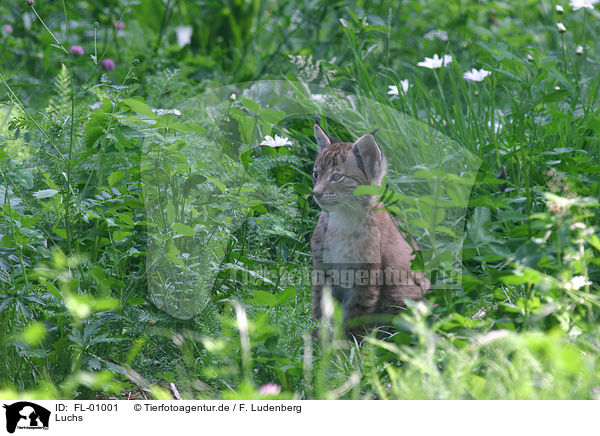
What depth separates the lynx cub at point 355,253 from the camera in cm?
222

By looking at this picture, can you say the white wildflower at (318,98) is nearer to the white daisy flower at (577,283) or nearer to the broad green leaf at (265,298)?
the broad green leaf at (265,298)

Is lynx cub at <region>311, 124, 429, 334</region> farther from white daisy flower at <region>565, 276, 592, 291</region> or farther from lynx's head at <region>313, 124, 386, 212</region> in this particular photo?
white daisy flower at <region>565, 276, 592, 291</region>

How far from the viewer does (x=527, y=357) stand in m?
1.55

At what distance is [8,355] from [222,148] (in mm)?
1420

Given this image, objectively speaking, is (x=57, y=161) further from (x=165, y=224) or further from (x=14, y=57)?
(x=14, y=57)

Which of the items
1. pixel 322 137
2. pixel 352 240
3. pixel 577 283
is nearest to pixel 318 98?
pixel 322 137

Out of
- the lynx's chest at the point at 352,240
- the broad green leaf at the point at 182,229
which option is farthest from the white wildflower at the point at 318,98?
the broad green leaf at the point at 182,229

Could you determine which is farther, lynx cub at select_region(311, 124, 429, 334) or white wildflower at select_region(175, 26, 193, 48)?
white wildflower at select_region(175, 26, 193, 48)

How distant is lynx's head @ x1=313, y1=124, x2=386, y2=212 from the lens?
208cm

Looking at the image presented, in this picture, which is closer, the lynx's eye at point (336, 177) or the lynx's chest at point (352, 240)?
the lynx's eye at point (336, 177)

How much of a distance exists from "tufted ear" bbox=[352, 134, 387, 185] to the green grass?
0.11 metres

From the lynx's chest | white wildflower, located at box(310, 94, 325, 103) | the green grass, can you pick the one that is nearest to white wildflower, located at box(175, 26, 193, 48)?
the green grass
